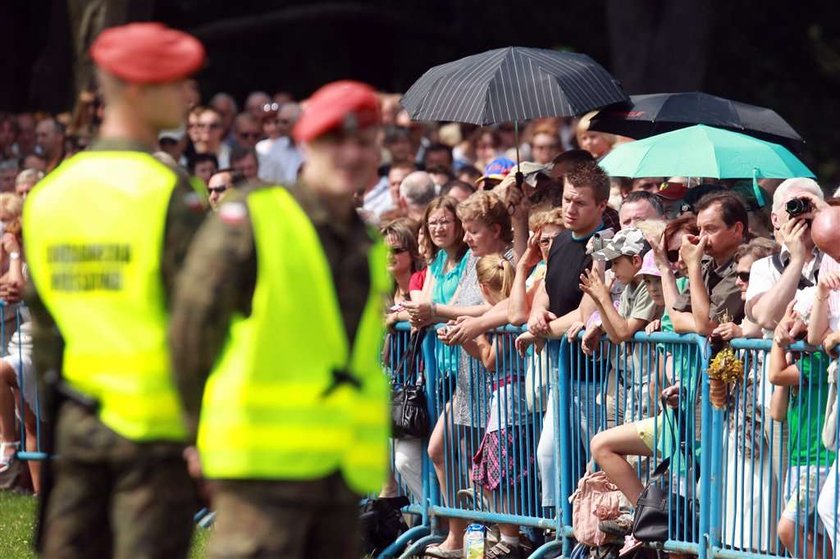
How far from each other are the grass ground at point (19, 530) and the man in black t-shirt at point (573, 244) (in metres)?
2.22

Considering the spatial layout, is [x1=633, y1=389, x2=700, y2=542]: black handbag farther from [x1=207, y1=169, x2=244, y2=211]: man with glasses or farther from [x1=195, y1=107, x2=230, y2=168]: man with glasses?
[x1=195, y1=107, x2=230, y2=168]: man with glasses

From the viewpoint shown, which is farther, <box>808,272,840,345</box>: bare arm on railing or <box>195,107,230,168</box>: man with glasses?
<box>195,107,230,168</box>: man with glasses

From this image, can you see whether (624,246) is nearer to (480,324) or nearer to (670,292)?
(670,292)

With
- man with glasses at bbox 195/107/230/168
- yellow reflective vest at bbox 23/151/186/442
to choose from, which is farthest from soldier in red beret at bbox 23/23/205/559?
man with glasses at bbox 195/107/230/168

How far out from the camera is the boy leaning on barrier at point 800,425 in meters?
7.07

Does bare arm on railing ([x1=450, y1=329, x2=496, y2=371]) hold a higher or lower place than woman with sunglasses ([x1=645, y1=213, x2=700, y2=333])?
lower

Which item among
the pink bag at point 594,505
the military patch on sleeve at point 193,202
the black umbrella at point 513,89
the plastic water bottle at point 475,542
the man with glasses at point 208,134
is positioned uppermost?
the black umbrella at point 513,89

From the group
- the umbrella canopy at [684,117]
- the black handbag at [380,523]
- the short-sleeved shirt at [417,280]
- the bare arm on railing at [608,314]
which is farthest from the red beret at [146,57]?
the umbrella canopy at [684,117]

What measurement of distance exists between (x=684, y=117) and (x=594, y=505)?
315 centimetres

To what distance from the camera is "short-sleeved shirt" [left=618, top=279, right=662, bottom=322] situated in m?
7.93

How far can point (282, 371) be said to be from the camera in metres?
4.69

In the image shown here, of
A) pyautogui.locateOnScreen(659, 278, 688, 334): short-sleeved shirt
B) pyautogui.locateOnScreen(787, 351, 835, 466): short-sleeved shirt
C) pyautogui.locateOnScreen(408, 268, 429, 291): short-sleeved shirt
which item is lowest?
pyautogui.locateOnScreen(787, 351, 835, 466): short-sleeved shirt

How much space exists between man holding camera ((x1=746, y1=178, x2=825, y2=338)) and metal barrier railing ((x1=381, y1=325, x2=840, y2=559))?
171 mm

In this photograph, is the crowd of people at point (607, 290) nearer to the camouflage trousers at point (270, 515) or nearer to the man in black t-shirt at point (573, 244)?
the man in black t-shirt at point (573, 244)
